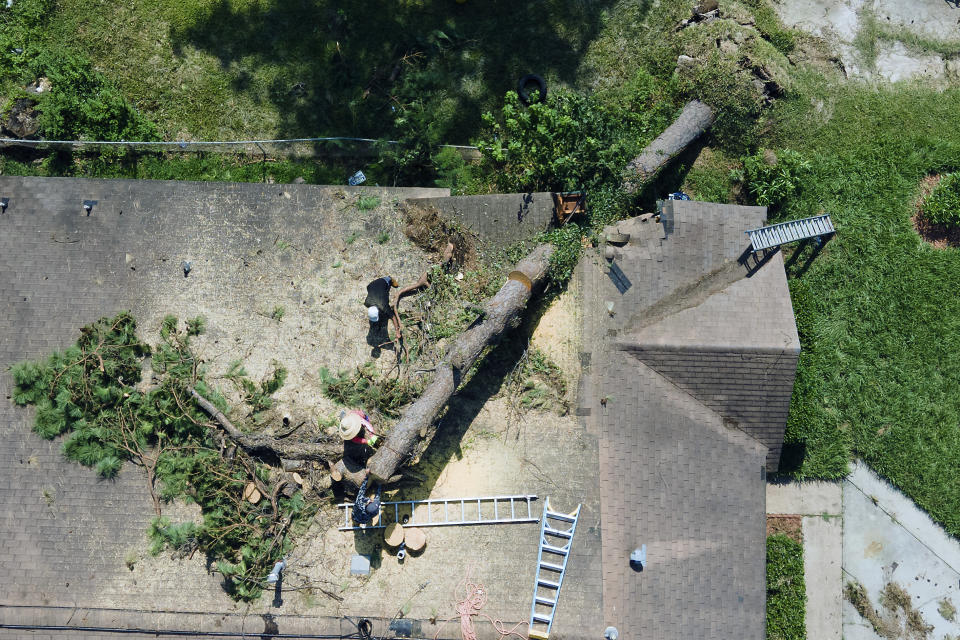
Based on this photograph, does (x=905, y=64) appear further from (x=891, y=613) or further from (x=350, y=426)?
(x=350, y=426)

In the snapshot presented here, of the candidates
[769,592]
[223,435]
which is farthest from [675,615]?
[223,435]

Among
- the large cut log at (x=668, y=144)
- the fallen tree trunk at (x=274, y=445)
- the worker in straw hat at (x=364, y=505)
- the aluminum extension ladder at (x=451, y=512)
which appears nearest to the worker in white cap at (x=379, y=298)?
the fallen tree trunk at (x=274, y=445)

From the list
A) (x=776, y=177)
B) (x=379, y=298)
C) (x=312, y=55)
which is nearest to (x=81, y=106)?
(x=312, y=55)

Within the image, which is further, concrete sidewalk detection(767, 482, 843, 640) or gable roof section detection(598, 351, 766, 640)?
concrete sidewalk detection(767, 482, 843, 640)

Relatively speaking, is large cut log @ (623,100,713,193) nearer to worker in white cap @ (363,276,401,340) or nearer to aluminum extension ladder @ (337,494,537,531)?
worker in white cap @ (363,276,401,340)

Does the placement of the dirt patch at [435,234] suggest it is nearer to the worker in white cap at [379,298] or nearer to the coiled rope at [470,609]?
the worker in white cap at [379,298]

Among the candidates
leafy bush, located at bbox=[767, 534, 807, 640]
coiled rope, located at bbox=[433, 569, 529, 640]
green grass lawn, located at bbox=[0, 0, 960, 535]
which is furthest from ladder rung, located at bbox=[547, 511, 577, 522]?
green grass lawn, located at bbox=[0, 0, 960, 535]
